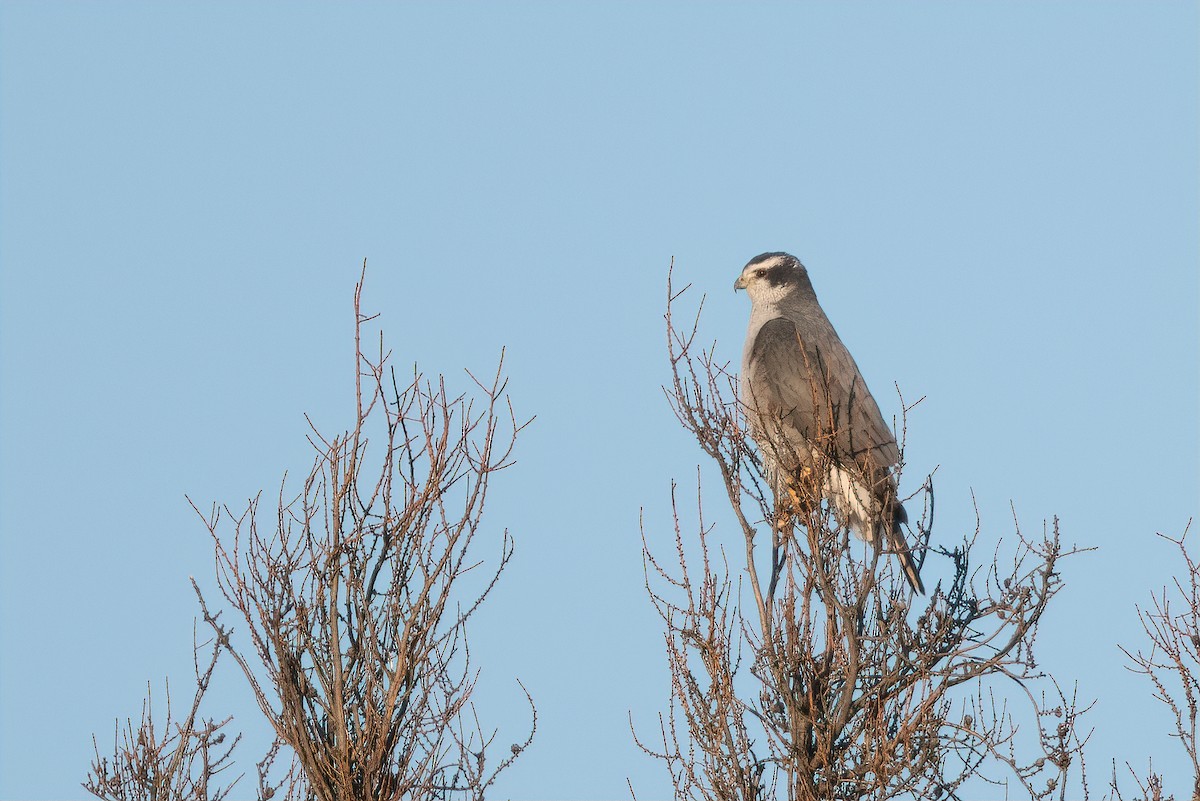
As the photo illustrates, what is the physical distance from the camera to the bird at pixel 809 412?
762 cm

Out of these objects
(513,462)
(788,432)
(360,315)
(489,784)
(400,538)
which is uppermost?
(788,432)

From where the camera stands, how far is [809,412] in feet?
29.6

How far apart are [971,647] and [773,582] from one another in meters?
1.06

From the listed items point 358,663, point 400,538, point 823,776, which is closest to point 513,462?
point 400,538

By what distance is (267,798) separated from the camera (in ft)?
23.8

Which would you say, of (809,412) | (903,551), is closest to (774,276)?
(809,412)

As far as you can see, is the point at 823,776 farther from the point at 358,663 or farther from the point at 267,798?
the point at 267,798

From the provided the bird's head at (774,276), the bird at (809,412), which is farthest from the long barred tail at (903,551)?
the bird's head at (774,276)

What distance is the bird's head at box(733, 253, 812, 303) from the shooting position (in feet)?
33.9

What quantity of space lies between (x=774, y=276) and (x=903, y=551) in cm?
337

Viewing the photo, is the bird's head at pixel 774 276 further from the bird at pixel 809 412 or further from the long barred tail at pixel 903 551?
the long barred tail at pixel 903 551

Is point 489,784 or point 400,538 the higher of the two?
point 400,538

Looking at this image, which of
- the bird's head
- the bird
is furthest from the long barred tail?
the bird's head

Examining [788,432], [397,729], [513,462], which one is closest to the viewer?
[397,729]
